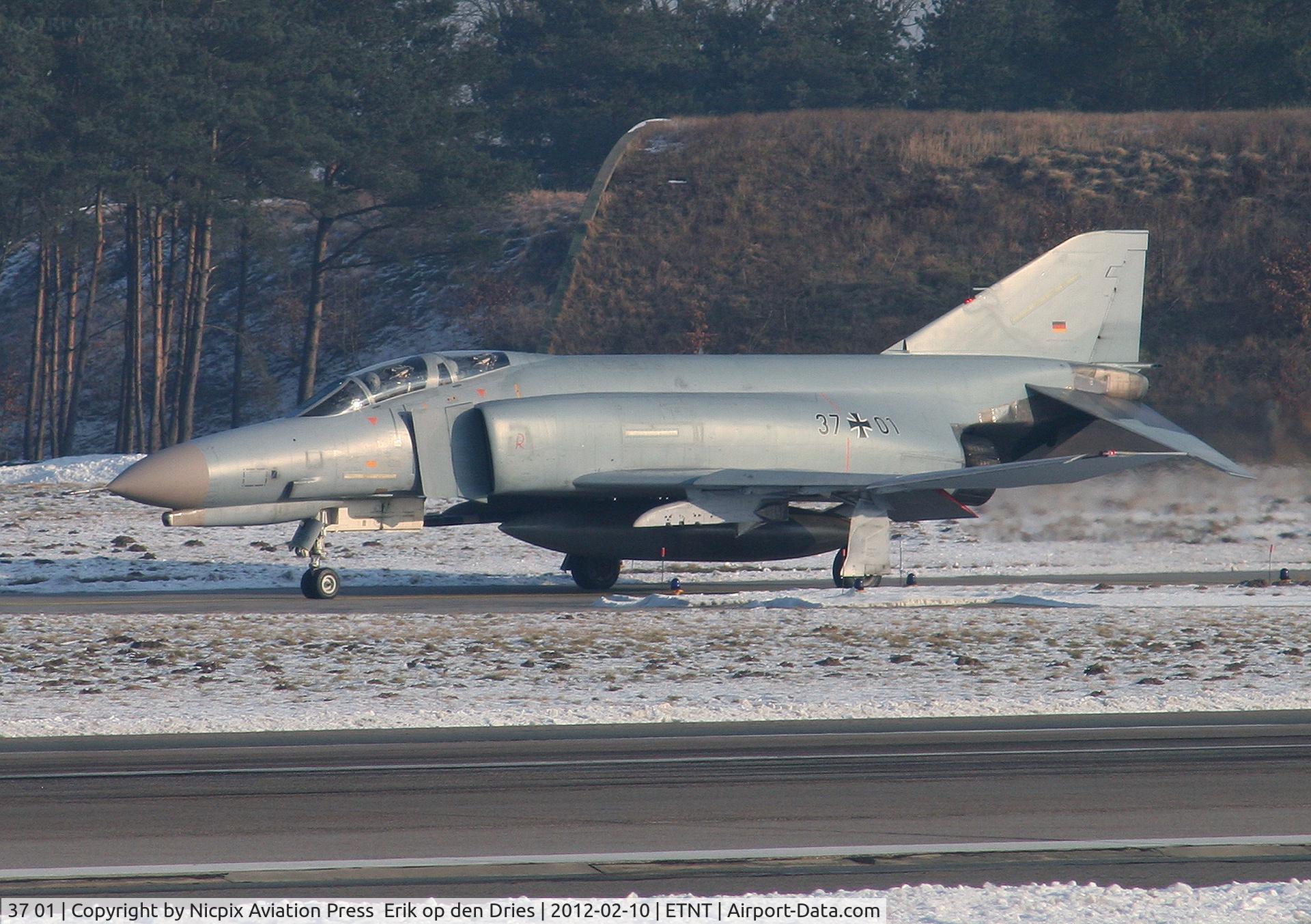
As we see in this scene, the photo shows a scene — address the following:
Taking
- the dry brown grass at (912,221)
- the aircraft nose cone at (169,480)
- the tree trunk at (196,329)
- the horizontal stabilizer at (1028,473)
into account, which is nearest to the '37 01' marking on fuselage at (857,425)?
the horizontal stabilizer at (1028,473)

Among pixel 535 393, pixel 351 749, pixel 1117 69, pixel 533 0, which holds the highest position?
pixel 533 0

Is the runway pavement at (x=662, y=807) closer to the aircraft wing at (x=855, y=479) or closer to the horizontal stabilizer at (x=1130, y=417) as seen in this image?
the aircraft wing at (x=855, y=479)

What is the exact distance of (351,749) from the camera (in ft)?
29.7

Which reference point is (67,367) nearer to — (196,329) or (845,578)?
(196,329)

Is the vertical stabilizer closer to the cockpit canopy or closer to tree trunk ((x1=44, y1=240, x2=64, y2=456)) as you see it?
the cockpit canopy

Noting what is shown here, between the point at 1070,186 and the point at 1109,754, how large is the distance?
43.0 meters

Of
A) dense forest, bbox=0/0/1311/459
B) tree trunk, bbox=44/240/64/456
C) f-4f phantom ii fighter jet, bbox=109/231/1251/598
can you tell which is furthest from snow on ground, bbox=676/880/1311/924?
tree trunk, bbox=44/240/64/456

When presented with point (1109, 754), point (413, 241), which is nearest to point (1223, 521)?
point (1109, 754)

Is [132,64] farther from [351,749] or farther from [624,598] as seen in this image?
[351,749]

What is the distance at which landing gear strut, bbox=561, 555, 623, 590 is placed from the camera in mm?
18906

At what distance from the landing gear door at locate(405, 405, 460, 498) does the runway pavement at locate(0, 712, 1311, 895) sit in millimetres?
7973

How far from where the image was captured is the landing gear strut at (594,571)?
18.9 metres

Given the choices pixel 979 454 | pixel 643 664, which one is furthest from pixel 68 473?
pixel 643 664

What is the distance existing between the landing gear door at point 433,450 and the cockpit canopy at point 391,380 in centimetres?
35
